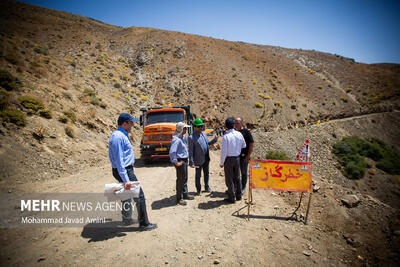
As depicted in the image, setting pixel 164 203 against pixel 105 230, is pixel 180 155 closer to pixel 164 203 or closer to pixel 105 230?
pixel 164 203

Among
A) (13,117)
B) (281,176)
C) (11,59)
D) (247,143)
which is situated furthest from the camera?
(11,59)

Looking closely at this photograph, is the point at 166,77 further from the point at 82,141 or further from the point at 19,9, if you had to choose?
the point at 19,9

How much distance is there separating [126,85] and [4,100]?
18.8 meters

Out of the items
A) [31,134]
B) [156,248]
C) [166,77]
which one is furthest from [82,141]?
[166,77]

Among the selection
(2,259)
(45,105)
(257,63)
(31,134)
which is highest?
(257,63)

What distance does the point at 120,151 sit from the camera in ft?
10.3

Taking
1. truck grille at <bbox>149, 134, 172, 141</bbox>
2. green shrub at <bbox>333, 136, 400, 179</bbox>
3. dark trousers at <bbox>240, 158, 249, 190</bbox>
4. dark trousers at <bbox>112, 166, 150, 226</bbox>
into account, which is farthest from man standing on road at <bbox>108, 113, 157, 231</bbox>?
green shrub at <bbox>333, 136, 400, 179</bbox>

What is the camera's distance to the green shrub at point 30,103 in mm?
9344

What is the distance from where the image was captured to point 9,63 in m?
12.1

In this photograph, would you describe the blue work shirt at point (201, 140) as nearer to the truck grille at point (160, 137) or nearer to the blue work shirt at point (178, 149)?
the blue work shirt at point (178, 149)

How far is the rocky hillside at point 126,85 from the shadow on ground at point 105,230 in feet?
15.8

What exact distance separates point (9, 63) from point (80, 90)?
14.8 feet

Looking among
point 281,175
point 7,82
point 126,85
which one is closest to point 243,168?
point 281,175

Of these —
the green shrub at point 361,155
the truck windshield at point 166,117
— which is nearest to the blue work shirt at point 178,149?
the truck windshield at point 166,117
